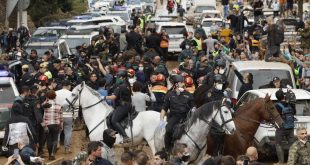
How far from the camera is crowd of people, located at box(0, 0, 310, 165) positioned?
653 inches

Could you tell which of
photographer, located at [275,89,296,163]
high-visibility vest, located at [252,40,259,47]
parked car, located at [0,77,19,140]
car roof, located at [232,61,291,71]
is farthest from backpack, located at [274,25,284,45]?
photographer, located at [275,89,296,163]

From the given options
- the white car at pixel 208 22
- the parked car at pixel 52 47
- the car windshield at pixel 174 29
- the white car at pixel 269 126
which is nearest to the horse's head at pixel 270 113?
the white car at pixel 269 126

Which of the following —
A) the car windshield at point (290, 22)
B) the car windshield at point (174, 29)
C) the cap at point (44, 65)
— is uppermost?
the cap at point (44, 65)

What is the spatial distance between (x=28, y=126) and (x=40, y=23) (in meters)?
37.9

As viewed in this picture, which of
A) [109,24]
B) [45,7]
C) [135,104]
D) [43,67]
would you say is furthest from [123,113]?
[45,7]

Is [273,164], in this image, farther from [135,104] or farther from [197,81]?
[197,81]

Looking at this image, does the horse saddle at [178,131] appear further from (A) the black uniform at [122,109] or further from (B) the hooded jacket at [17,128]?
(B) the hooded jacket at [17,128]

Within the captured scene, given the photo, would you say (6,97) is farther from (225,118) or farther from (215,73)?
(225,118)

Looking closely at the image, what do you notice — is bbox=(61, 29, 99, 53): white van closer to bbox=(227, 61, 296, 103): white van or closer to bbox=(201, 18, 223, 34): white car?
bbox=(201, 18, 223, 34): white car

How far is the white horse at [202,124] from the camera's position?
61.9ft

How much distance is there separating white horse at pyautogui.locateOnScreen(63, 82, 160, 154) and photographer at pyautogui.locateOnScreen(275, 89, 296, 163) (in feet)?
8.58

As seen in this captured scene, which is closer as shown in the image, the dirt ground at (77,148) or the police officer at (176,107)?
the police officer at (176,107)

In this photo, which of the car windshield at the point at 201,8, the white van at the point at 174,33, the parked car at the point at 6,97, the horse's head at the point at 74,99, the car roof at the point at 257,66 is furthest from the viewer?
the car windshield at the point at 201,8

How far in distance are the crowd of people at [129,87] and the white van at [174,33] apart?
16.5ft
